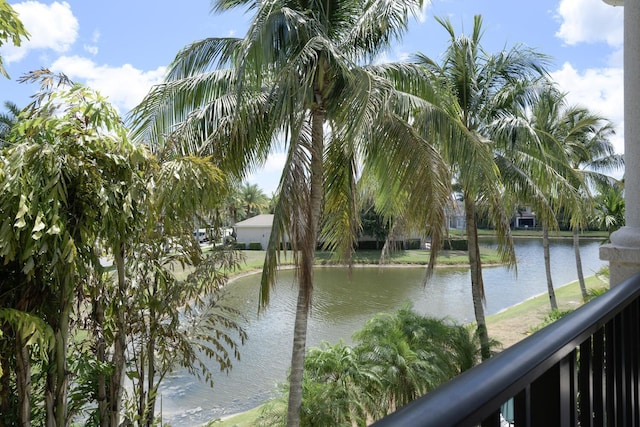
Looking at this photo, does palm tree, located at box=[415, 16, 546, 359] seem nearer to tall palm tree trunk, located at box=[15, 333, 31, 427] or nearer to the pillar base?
the pillar base

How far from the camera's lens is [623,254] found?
2334 mm

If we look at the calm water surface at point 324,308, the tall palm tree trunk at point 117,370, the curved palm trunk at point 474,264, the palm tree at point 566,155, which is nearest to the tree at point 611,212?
the palm tree at point 566,155

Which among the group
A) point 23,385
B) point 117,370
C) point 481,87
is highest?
point 481,87

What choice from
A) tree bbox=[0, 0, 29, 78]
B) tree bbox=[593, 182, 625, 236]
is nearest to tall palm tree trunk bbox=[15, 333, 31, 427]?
tree bbox=[0, 0, 29, 78]

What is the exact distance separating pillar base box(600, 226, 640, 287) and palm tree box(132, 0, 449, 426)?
2954mm

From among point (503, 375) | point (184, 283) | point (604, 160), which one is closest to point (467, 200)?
point (184, 283)

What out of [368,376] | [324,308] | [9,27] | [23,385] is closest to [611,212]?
[324,308]

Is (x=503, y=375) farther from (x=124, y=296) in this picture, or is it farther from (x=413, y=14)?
(x=413, y=14)

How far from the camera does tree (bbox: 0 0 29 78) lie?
119 inches

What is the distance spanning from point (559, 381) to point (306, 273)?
→ 5.00 m

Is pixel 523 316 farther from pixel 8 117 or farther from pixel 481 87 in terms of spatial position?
pixel 8 117

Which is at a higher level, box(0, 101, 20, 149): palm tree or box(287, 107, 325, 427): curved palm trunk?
box(0, 101, 20, 149): palm tree

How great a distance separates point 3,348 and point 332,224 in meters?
4.75

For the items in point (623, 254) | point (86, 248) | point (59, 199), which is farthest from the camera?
point (86, 248)
